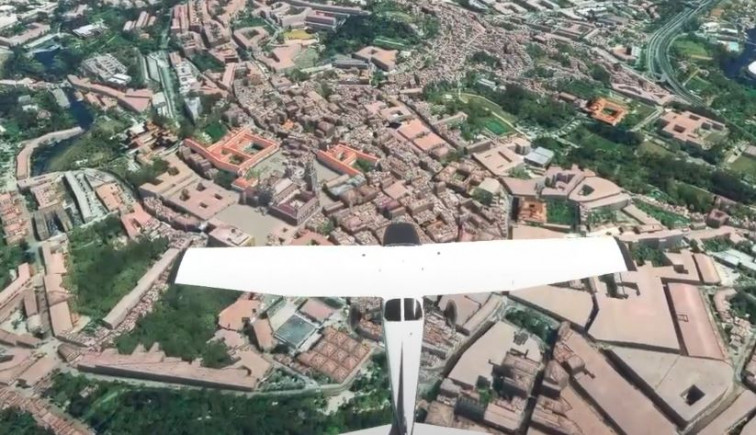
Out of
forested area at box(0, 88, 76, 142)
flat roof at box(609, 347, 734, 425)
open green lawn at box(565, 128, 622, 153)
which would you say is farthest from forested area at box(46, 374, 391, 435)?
open green lawn at box(565, 128, 622, 153)

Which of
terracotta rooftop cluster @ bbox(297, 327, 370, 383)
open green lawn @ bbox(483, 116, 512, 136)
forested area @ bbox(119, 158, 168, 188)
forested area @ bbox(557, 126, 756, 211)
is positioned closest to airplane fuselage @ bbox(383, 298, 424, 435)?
→ terracotta rooftop cluster @ bbox(297, 327, 370, 383)

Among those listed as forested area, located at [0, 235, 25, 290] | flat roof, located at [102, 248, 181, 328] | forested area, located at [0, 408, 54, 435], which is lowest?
forested area, located at [0, 408, 54, 435]

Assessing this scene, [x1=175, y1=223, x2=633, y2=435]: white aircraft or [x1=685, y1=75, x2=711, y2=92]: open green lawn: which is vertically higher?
[x1=175, y1=223, x2=633, y2=435]: white aircraft

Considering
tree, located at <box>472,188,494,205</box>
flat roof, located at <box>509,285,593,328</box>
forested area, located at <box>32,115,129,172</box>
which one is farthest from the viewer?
forested area, located at <box>32,115,129,172</box>

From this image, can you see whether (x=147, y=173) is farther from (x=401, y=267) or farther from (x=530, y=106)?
(x=530, y=106)

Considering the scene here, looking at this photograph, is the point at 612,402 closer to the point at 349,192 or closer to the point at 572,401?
the point at 572,401

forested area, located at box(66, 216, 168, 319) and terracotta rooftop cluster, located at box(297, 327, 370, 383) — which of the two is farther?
forested area, located at box(66, 216, 168, 319)

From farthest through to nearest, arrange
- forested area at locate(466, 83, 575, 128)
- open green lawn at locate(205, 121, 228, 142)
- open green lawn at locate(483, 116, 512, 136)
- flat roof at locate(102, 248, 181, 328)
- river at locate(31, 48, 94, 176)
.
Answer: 1. forested area at locate(466, 83, 575, 128)
2. open green lawn at locate(483, 116, 512, 136)
3. open green lawn at locate(205, 121, 228, 142)
4. river at locate(31, 48, 94, 176)
5. flat roof at locate(102, 248, 181, 328)

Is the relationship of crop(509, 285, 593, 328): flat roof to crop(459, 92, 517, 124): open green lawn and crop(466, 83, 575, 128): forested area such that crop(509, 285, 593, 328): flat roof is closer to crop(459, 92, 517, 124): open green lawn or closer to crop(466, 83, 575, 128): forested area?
crop(466, 83, 575, 128): forested area
